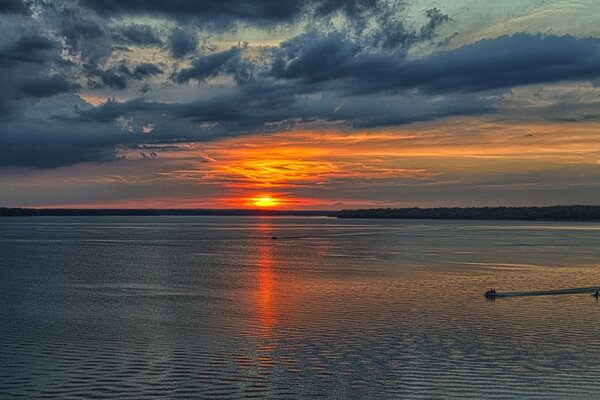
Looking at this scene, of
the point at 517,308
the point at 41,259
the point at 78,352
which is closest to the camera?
the point at 78,352

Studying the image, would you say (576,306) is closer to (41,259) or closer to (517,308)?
(517,308)

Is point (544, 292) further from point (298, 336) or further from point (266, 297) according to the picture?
point (298, 336)

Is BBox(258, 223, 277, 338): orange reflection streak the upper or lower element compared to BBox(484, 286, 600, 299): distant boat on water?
lower

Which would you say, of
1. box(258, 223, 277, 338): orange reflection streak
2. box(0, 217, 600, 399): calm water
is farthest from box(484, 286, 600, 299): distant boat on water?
box(258, 223, 277, 338): orange reflection streak

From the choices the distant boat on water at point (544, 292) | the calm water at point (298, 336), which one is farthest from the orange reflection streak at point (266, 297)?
the distant boat on water at point (544, 292)

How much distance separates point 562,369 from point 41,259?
58.9m

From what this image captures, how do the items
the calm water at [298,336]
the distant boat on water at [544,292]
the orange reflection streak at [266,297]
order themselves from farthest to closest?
the distant boat on water at [544,292] → the orange reflection streak at [266,297] → the calm water at [298,336]

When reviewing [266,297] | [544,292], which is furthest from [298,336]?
[544,292]

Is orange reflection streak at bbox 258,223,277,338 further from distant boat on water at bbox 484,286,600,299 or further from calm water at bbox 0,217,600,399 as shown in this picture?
distant boat on water at bbox 484,286,600,299

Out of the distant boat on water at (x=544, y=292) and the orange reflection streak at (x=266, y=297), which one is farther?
the distant boat on water at (x=544, y=292)

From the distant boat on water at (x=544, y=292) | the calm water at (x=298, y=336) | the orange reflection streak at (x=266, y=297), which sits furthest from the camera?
the distant boat on water at (x=544, y=292)

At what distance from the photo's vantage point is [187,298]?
121ft

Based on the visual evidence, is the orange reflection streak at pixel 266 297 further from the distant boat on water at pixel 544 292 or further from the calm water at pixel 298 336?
the distant boat on water at pixel 544 292

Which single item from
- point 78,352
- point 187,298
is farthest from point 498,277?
point 78,352
